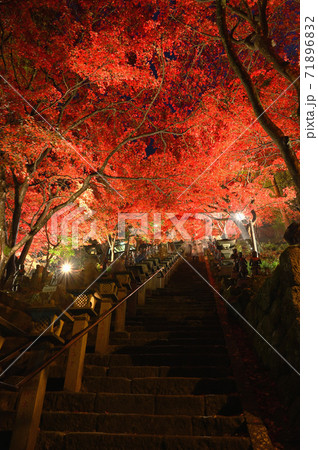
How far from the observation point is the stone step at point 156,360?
490cm

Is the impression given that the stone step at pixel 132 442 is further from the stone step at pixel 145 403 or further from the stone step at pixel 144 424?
the stone step at pixel 145 403

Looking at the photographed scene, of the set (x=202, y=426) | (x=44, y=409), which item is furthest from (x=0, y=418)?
(x=202, y=426)

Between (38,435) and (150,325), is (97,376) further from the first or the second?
(150,325)

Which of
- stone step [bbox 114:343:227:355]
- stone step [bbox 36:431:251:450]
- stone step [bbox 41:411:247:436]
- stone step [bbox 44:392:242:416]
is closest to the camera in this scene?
stone step [bbox 36:431:251:450]

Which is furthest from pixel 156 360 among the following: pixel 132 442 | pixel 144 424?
pixel 132 442

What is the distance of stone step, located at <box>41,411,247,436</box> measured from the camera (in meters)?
3.39

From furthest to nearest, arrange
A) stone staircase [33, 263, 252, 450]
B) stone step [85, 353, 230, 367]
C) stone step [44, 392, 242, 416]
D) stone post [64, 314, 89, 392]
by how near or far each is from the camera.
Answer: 1. stone step [85, 353, 230, 367]
2. stone post [64, 314, 89, 392]
3. stone step [44, 392, 242, 416]
4. stone staircase [33, 263, 252, 450]

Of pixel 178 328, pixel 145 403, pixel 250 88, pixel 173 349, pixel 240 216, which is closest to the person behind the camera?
pixel 145 403

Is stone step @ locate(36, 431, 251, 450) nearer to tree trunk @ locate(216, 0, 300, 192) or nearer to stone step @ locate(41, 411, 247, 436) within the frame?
stone step @ locate(41, 411, 247, 436)

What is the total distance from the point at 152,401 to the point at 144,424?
0.40 meters

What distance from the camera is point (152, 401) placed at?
388cm

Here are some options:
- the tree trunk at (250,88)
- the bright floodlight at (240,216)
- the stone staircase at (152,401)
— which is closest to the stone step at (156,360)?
the stone staircase at (152,401)

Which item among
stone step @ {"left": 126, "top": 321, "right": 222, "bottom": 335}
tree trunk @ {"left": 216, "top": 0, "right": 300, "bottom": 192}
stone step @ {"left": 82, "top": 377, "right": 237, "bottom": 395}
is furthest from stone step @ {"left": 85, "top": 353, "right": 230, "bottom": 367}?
tree trunk @ {"left": 216, "top": 0, "right": 300, "bottom": 192}

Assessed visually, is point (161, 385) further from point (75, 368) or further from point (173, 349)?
point (75, 368)
